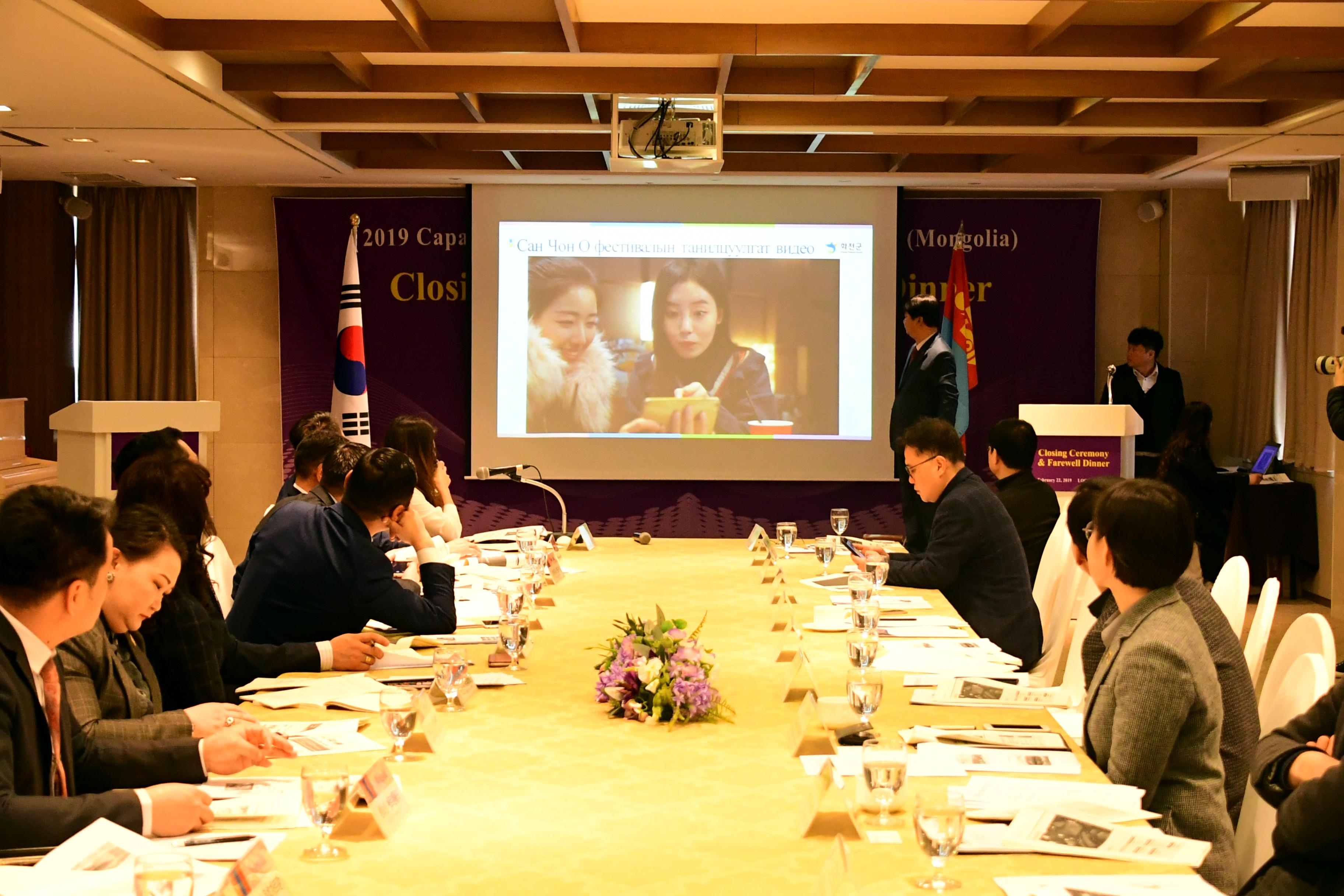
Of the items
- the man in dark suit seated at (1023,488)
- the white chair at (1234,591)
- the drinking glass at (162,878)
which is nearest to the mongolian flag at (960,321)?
the man in dark suit seated at (1023,488)

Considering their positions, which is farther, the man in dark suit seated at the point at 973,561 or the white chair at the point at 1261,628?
the man in dark suit seated at the point at 973,561

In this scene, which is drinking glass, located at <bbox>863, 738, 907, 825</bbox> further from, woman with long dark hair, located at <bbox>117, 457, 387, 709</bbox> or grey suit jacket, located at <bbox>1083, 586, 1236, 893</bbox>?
woman with long dark hair, located at <bbox>117, 457, 387, 709</bbox>

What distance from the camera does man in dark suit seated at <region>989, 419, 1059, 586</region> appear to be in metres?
4.91

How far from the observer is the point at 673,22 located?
538 centimetres

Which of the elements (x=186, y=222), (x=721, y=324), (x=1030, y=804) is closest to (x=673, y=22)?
(x=721, y=324)

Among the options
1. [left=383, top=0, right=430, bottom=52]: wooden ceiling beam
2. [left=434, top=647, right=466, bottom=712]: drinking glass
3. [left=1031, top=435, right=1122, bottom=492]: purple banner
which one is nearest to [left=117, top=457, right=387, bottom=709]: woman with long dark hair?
[left=434, top=647, right=466, bottom=712]: drinking glass

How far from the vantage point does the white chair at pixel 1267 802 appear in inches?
92.1

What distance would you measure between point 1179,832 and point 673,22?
4102mm

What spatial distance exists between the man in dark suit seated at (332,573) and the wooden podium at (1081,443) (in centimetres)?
434

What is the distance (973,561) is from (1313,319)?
4.94m

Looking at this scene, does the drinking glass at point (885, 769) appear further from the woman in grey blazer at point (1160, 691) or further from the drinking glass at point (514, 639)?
the drinking glass at point (514, 639)

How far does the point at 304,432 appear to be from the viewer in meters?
5.09

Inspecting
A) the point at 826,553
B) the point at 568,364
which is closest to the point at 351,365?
the point at 568,364

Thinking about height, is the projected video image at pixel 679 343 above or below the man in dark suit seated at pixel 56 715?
above
